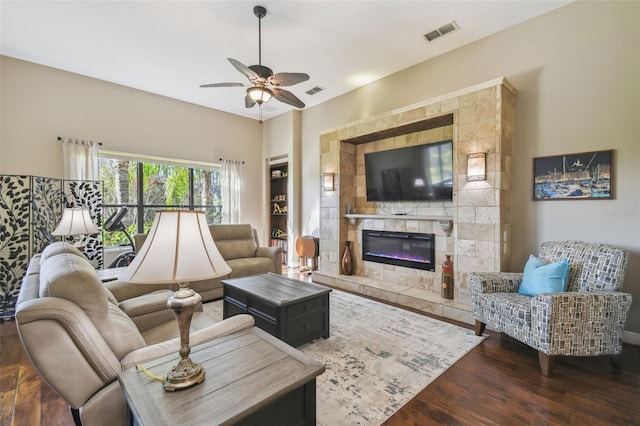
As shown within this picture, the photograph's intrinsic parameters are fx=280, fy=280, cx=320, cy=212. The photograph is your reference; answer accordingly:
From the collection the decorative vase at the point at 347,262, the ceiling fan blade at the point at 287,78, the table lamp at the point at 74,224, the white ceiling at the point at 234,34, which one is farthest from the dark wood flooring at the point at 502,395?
the white ceiling at the point at 234,34

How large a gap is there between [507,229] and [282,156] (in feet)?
15.5

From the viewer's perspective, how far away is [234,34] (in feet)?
11.5

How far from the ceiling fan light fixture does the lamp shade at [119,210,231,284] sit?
2296 mm

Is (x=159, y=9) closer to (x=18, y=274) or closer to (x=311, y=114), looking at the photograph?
(x=311, y=114)

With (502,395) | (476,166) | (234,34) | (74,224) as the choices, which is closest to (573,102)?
(476,166)

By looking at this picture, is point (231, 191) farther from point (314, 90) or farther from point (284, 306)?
point (284, 306)

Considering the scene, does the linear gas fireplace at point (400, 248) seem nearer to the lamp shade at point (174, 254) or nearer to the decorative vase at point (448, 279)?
the decorative vase at point (448, 279)

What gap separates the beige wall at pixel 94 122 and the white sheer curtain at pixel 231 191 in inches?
8.9

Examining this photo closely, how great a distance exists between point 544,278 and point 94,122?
663cm

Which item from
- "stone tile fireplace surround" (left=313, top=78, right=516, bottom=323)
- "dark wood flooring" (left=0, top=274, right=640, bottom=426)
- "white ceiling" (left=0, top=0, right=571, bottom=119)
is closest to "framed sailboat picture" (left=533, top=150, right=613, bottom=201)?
"stone tile fireplace surround" (left=313, top=78, right=516, bottom=323)

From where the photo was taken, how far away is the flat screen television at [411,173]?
3867 mm

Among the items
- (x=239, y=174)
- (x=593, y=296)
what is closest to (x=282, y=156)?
(x=239, y=174)

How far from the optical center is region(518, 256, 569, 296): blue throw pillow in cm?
252

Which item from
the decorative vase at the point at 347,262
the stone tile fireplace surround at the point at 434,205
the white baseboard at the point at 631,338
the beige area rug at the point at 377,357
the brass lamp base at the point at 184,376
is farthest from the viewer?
the decorative vase at the point at 347,262
